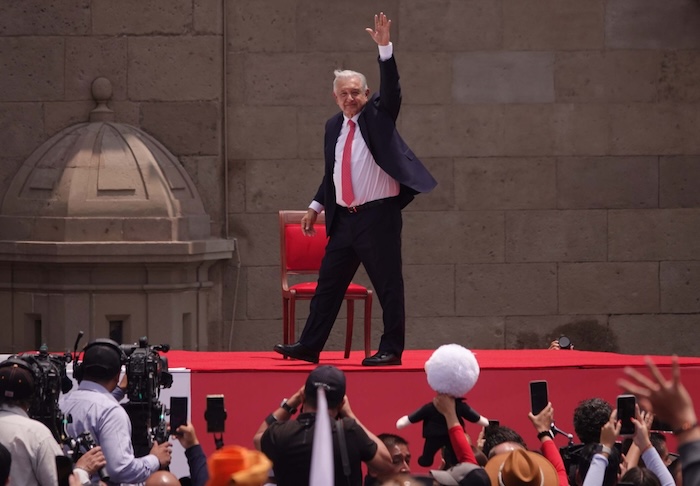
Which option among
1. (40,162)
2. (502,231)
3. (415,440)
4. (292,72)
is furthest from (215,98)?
(415,440)

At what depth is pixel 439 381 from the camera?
541 cm

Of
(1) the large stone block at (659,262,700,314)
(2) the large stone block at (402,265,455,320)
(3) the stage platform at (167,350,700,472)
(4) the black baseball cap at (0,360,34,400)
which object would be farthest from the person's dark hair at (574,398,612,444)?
(1) the large stone block at (659,262,700,314)

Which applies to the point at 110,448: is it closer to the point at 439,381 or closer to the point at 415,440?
the point at 439,381

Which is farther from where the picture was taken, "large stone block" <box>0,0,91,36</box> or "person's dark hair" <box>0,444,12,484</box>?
"large stone block" <box>0,0,91,36</box>

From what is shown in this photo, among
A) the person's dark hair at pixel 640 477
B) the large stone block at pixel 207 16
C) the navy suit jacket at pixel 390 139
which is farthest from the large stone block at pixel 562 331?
the person's dark hair at pixel 640 477

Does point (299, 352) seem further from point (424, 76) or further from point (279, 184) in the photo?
point (424, 76)

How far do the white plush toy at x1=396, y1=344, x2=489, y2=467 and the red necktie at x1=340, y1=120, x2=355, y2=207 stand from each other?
70.6 inches

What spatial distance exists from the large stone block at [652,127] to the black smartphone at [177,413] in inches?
210

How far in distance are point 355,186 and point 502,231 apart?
284 cm

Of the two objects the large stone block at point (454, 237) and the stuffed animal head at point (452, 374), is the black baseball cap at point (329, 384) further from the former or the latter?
A: the large stone block at point (454, 237)

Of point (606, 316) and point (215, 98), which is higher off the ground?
point (215, 98)

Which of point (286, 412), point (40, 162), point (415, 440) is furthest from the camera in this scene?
point (40, 162)

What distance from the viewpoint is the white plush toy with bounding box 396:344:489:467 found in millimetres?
5133

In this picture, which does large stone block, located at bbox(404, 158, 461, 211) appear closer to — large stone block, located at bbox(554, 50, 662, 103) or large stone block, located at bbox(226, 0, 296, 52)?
large stone block, located at bbox(554, 50, 662, 103)
